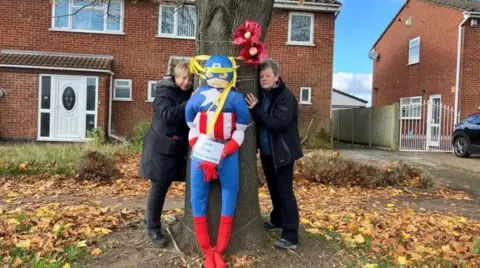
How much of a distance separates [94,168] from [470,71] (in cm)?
1625

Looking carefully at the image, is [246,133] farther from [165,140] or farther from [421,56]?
[421,56]

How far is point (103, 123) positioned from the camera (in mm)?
15812

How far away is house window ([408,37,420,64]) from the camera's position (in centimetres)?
2244

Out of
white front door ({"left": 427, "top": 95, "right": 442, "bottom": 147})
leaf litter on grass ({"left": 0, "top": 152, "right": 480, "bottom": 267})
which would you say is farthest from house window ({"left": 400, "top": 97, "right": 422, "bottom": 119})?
leaf litter on grass ({"left": 0, "top": 152, "right": 480, "bottom": 267})

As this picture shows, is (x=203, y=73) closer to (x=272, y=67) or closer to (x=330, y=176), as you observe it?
(x=272, y=67)

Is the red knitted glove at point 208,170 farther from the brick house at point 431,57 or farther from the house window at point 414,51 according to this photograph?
the house window at point 414,51

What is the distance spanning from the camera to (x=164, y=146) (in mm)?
3736

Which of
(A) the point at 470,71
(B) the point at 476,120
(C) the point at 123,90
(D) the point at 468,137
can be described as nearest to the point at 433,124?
(A) the point at 470,71

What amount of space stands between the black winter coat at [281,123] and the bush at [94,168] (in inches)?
204

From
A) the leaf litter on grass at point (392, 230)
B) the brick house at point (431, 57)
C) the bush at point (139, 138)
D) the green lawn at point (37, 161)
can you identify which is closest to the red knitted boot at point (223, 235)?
the leaf litter on grass at point (392, 230)

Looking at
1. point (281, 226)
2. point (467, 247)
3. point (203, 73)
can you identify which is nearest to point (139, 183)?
point (281, 226)

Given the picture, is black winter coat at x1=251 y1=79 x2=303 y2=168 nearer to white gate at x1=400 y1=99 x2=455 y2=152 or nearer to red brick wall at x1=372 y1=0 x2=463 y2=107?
white gate at x1=400 y1=99 x2=455 y2=152

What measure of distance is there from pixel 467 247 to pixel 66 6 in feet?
51.9

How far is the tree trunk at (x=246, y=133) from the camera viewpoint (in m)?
3.70
